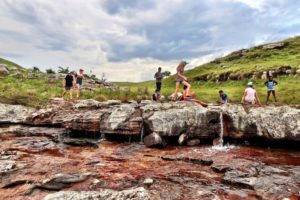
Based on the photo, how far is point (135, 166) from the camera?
13.1m

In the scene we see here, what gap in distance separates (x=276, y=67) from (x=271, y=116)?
2933 cm

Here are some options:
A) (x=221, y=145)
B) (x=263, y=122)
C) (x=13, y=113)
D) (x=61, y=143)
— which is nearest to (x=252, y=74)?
(x=263, y=122)

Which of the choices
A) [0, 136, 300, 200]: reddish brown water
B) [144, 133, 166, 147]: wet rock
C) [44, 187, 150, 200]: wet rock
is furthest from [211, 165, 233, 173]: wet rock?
[144, 133, 166, 147]: wet rock

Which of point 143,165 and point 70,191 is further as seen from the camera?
point 143,165

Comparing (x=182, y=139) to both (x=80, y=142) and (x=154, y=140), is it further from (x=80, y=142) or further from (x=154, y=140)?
(x=80, y=142)

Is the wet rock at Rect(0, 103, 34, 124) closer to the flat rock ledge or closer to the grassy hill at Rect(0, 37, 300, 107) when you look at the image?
the grassy hill at Rect(0, 37, 300, 107)

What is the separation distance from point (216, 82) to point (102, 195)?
41674 mm

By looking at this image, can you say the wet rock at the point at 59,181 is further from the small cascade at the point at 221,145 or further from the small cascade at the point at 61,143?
the small cascade at the point at 221,145

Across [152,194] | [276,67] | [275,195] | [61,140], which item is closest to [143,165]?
[152,194]

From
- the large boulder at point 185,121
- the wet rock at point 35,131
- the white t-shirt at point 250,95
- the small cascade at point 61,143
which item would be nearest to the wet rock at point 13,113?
the wet rock at point 35,131

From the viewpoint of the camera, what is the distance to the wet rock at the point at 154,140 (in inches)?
683

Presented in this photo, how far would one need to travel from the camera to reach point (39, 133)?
1989cm

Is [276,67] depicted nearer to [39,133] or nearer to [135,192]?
[39,133]

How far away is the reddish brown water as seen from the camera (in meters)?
10.0
